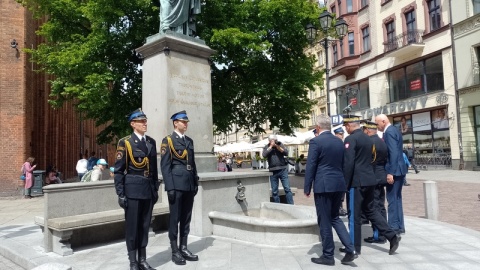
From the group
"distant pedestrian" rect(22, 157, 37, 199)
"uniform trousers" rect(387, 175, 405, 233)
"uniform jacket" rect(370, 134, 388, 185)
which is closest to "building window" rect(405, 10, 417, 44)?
"uniform trousers" rect(387, 175, 405, 233)

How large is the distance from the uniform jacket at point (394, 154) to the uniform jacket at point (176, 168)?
3.53m

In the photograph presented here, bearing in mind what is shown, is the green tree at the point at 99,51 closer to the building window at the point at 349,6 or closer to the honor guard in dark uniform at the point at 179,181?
the honor guard in dark uniform at the point at 179,181

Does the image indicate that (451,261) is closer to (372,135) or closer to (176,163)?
(372,135)

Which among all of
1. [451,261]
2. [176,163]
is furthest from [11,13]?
[451,261]

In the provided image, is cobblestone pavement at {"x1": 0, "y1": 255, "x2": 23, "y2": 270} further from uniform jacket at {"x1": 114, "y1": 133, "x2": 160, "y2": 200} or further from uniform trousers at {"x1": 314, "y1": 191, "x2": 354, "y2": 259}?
uniform trousers at {"x1": 314, "y1": 191, "x2": 354, "y2": 259}

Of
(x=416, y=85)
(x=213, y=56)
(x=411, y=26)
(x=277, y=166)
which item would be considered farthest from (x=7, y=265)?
(x=411, y=26)

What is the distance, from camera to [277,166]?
9.66 m

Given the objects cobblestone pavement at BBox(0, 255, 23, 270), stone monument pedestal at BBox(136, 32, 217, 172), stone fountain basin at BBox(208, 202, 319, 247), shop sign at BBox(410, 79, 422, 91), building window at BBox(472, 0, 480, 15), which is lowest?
cobblestone pavement at BBox(0, 255, 23, 270)

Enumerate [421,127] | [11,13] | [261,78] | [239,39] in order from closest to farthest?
[239,39]
[261,78]
[11,13]
[421,127]

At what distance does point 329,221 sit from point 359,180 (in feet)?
2.95

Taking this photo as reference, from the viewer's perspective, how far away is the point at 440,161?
27297 millimetres

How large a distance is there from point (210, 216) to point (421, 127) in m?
26.8

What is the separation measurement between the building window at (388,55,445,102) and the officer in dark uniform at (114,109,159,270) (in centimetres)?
2720

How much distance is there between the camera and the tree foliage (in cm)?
1492
